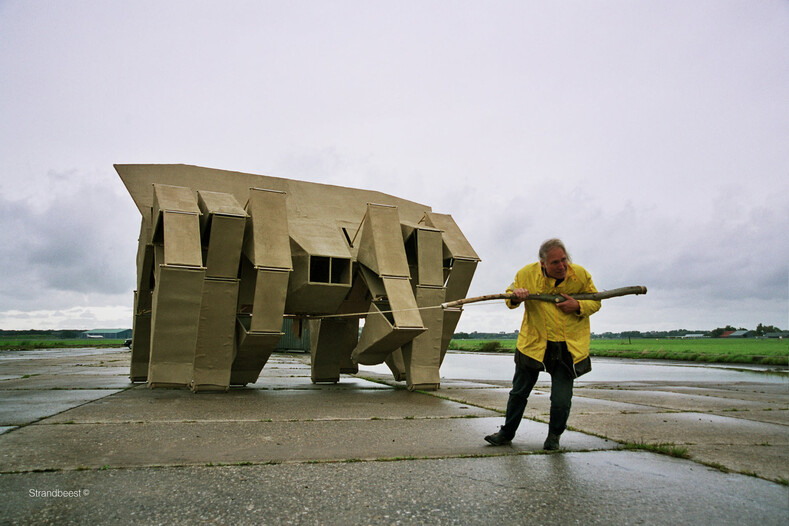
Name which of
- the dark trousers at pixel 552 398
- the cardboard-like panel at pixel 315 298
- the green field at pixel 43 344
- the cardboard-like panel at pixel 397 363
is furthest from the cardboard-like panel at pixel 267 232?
the green field at pixel 43 344

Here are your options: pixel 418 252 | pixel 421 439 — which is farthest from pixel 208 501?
pixel 418 252

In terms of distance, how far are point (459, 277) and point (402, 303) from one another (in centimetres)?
209

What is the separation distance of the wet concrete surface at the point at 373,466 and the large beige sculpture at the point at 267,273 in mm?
1512

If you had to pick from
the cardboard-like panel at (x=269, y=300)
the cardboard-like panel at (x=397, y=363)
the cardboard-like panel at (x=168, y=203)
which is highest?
the cardboard-like panel at (x=168, y=203)

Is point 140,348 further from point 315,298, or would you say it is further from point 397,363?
point 397,363

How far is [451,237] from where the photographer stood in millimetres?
10625

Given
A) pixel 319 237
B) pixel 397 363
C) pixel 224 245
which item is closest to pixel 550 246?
pixel 319 237

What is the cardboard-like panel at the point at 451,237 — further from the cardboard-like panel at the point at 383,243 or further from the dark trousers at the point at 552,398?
the dark trousers at the point at 552,398

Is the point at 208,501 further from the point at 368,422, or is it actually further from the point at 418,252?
the point at 418,252

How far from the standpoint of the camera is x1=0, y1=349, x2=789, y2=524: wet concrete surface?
2.83 m

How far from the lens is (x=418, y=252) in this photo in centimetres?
960

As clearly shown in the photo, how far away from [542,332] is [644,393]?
21.8 ft

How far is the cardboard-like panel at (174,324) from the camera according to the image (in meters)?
7.87

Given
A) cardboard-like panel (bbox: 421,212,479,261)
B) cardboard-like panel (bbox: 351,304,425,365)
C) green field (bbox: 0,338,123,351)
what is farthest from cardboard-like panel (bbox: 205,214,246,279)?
green field (bbox: 0,338,123,351)
